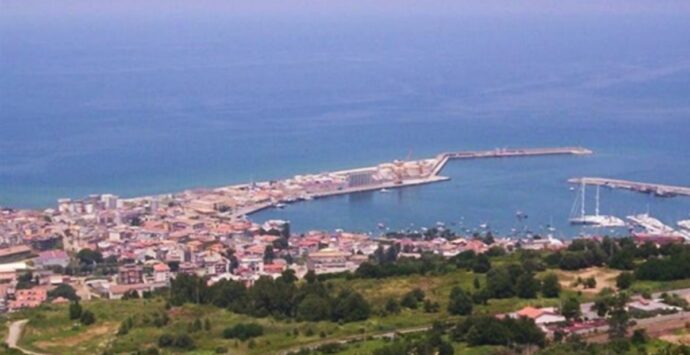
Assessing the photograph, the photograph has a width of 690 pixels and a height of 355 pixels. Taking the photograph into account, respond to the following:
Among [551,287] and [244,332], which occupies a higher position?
[551,287]

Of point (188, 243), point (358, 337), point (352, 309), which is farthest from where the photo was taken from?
point (188, 243)

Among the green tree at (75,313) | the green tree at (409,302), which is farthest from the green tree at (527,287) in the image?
the green tree at (75,313)

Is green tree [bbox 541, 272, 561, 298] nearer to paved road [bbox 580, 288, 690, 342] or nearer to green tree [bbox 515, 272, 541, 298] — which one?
green tree [bbox 515, 272, 541, 298]

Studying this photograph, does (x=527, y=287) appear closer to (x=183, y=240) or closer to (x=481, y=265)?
(x=481, y=265)

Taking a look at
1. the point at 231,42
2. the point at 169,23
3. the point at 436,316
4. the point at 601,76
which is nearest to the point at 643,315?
the point at 436,316

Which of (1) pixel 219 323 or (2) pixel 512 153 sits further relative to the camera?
(2) pixel 512 153

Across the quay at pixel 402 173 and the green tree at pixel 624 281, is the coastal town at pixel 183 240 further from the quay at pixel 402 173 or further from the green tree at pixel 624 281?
the green tree at pixel 624 281

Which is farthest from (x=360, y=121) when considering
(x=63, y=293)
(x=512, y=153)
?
(x=63, y=293)
